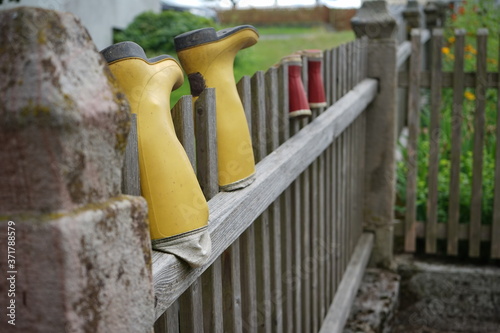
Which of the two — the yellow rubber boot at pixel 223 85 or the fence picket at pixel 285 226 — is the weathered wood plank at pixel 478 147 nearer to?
the fence picket at pixel 285 226

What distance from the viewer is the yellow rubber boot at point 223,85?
62.1 inches

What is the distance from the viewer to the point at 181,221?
123 centimetres

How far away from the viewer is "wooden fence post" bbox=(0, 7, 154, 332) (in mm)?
754

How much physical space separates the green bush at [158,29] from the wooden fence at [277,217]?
5.19m

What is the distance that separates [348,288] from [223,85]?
1.80 metres

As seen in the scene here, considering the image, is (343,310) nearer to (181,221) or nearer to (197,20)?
(181,221)

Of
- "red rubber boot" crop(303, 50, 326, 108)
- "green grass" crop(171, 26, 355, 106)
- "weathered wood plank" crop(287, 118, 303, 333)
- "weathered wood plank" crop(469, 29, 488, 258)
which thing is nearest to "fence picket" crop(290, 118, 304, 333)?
"weathered wood plank" crop(287, 118, 303, 333)

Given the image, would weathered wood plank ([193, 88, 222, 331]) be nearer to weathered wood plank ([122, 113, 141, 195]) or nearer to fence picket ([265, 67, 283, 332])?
weathered wood plank ([122, 113, 141, 195])

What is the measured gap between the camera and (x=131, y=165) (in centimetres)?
115

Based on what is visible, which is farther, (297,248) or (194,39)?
(297,248)

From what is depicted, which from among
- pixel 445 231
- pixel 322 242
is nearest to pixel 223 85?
pixel 322 242

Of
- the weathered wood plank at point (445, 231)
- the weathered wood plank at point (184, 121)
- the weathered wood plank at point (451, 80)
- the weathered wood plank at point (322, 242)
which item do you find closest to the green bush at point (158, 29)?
the weathered wood plank at point (451, 80)

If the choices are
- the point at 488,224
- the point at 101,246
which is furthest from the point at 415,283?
the point at 101,246

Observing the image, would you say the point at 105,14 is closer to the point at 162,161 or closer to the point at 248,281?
the point at 248,281
